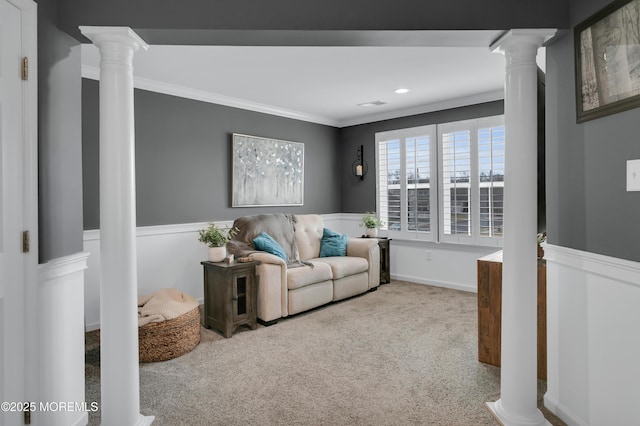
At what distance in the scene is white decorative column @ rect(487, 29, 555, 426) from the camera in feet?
6.64

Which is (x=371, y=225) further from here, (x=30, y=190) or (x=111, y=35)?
(x=30, y=190)

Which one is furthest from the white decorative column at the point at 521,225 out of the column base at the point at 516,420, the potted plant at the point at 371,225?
the potted plant at the point at 371,225

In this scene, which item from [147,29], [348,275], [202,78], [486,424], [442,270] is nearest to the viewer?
[147,29]

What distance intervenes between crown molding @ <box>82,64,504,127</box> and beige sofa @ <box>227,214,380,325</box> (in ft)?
5.00

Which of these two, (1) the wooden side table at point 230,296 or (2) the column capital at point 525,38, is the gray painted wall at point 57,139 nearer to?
(1) the wooden side table at point 230,296

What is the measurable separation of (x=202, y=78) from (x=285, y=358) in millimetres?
2898

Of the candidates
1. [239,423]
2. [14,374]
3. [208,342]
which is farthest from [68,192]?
[208,342]

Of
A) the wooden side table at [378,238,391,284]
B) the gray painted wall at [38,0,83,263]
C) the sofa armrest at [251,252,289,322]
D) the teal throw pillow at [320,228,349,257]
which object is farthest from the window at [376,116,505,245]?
the gray painted wall at [38,0,83,263]

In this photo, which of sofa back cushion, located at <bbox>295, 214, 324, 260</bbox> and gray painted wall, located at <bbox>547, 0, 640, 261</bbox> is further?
sofa back cushion, located at <bbox>295, 214, 324, 260</bbox>

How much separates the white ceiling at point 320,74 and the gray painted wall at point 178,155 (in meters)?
0.16

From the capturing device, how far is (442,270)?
5227mm

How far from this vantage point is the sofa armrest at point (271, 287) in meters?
3.75

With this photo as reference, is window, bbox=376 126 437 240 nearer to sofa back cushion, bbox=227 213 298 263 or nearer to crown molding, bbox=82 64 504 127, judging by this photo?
crown molding, bbox=82 64 504 127

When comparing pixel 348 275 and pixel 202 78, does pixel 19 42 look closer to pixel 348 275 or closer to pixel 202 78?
pixel 202 78
